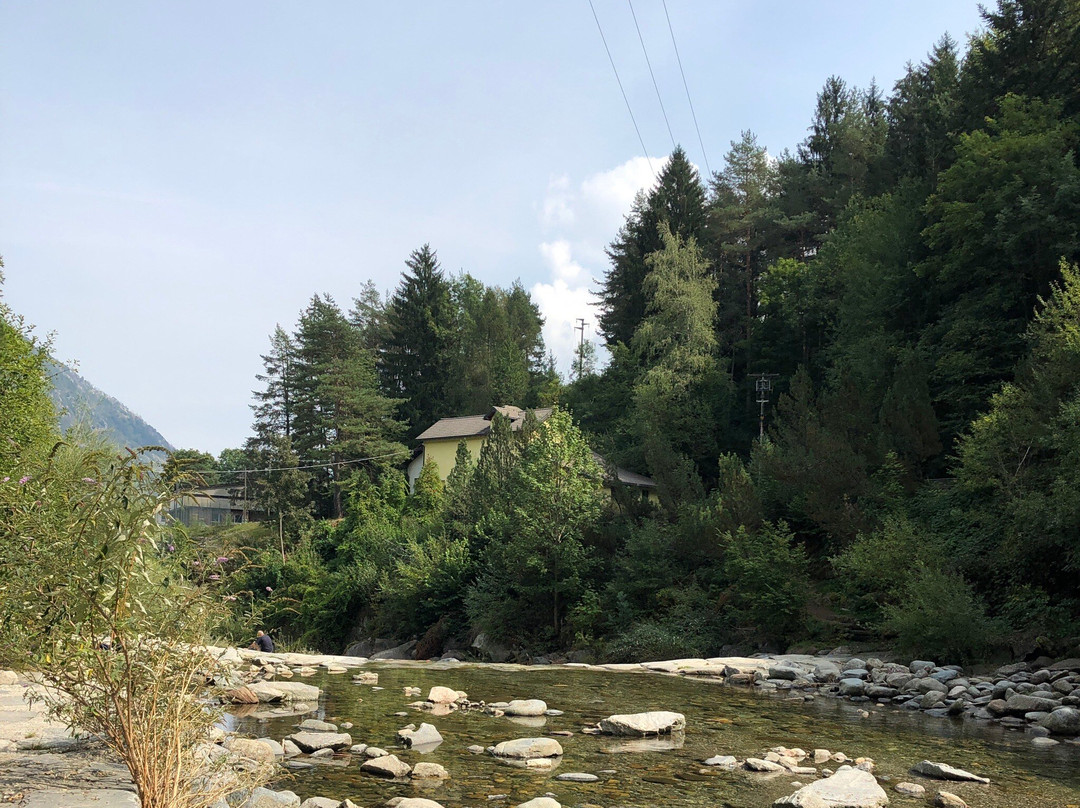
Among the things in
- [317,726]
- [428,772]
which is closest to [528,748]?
[428,772]

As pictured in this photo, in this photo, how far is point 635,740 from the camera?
1182 cm

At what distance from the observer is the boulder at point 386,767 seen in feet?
31.2

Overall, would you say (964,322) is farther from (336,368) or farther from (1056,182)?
(336,368)

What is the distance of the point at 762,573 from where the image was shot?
893 inches

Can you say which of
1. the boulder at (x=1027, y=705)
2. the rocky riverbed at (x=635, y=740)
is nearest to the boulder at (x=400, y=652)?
the rocky riverbed at (x=635, y=740)

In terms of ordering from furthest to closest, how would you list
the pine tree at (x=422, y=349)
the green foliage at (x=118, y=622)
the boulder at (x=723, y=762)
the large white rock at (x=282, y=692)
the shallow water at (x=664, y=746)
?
the pine tree at (x=422, y=349), the large white rock at (x=282, y=692), the boulder at (x=723, y=762), the shallow water at (x=664, y=746), the green foliage at (x=118, y=622)

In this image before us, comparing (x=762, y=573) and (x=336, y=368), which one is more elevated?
(x=336, y=368)

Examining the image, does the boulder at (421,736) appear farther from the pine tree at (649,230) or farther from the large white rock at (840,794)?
the pine tree at (649,230)

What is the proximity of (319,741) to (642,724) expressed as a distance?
4.60m

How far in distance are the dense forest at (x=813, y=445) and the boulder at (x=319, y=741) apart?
2.55 meters

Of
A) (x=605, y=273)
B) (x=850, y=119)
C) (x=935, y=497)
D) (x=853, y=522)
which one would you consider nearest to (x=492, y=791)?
(x=853, y=522)

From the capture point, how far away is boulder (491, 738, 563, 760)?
10.5 metres

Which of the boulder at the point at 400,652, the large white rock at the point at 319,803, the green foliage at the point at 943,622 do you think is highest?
the green foliage at the point at 943,622

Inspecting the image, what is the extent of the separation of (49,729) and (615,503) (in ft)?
72.8
